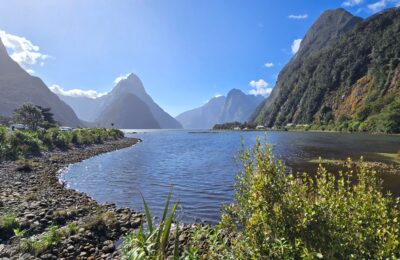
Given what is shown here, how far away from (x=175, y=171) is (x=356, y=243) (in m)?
33.0

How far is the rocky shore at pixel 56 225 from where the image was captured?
10.9m

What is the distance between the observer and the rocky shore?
10930 millimetres

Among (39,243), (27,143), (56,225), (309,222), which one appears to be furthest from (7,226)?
(27,143)

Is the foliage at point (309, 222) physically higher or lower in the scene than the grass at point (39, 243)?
higher

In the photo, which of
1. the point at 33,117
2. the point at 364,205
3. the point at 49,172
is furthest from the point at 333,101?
the point at 364,205

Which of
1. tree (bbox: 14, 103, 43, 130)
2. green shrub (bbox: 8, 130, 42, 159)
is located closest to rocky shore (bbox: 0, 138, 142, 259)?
green shrub (bbox: 8, 130, 42, 159)

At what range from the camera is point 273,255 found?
4.80 meters

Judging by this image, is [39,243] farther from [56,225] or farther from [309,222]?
[309,222]

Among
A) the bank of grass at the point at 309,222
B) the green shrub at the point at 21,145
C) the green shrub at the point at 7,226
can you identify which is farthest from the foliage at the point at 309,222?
the green shrub at the point at 21,145

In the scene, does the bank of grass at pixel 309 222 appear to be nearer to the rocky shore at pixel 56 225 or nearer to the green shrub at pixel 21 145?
the rocky shore at pixel 56 225

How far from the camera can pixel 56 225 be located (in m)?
13.9

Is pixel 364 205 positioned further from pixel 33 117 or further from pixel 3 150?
pixel 33 117

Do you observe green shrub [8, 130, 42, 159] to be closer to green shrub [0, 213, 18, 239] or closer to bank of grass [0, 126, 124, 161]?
bank of grass [0, 126, 124, 161]

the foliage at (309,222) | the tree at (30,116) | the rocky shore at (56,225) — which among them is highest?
the tree at (30,116)
